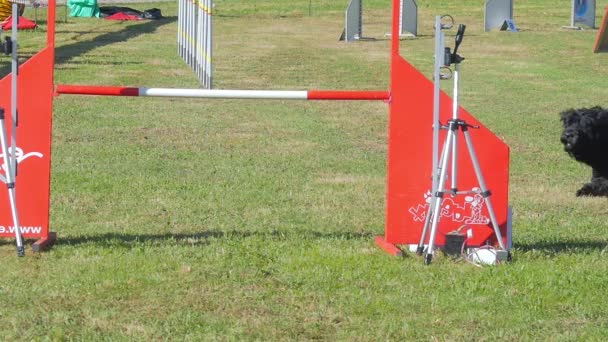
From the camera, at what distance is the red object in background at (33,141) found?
300 inches

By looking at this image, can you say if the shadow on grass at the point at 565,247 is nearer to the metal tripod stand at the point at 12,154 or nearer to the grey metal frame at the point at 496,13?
the metal tripod stand at the point at 12,154

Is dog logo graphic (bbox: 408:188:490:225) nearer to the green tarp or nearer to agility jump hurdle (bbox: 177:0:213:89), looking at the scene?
agility jump hurdle (bbox: 177:0:213:89)

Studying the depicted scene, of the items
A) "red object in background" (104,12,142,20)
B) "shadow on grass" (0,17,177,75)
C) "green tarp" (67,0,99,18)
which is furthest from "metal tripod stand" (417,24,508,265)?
"green tarp" (67,0,99,18)

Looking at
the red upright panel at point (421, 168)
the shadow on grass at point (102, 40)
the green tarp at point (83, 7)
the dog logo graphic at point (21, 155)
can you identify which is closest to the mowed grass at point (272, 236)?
the red upright panel at point (421, 168)

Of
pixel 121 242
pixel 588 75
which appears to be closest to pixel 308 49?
pixel 588 75

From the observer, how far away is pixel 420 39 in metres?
33.0

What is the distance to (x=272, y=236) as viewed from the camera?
8297mm

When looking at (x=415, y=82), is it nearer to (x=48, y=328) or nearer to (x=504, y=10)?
(x=48, y=328)

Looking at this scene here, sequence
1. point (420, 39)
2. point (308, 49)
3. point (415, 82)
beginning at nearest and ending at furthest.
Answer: point (415, 82) < point (308, 49) < point (420, 39)

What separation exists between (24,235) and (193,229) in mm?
1364

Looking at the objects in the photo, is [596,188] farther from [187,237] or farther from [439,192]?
[187,237]

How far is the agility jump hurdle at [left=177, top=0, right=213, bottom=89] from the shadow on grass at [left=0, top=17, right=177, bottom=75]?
8.23ft

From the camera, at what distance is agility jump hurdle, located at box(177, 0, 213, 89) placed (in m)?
18.0

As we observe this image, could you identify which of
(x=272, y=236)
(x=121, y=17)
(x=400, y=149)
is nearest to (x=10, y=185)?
(x=272, y=236)
